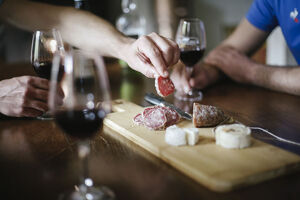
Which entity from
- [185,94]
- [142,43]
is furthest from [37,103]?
[185,94]

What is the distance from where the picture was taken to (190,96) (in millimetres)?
1652

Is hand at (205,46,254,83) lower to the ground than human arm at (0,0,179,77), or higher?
lower

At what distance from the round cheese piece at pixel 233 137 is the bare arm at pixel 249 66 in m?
0.83

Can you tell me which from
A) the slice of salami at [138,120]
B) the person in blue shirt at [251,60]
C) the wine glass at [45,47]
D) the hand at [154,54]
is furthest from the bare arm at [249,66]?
the wine glass at [45,47]

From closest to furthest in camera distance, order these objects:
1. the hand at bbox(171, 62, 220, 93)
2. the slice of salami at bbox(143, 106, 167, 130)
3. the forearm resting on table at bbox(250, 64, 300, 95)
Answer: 1. the slice of salami at bbox(143, 106, 167, 130)
2. the forearm resting on table at bbox(250, 64, 300, 95)
3. the hand at bbox(171, 62, 220, 93)

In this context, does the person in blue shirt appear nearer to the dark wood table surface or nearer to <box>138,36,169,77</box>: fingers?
the dark wood table surface

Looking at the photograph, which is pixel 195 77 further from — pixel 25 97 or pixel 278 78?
pixel 25 97

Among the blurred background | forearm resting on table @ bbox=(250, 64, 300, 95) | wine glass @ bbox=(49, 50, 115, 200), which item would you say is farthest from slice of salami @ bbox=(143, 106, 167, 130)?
the blurred background

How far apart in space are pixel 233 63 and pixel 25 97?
4.28 feet

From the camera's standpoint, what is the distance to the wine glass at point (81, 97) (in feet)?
2.24

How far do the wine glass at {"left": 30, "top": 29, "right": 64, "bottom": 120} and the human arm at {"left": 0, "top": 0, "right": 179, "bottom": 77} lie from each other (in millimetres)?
340

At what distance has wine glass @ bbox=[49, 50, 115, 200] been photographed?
2.24ft

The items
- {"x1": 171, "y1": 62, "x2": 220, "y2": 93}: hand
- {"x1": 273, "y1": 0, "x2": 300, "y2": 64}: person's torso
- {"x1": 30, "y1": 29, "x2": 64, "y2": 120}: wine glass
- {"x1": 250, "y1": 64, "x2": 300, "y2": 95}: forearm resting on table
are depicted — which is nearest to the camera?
→ {"x1": 30, "y1": 29, "x2": 64, "y2": 120}: wine glass

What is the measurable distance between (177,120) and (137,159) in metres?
0.33
